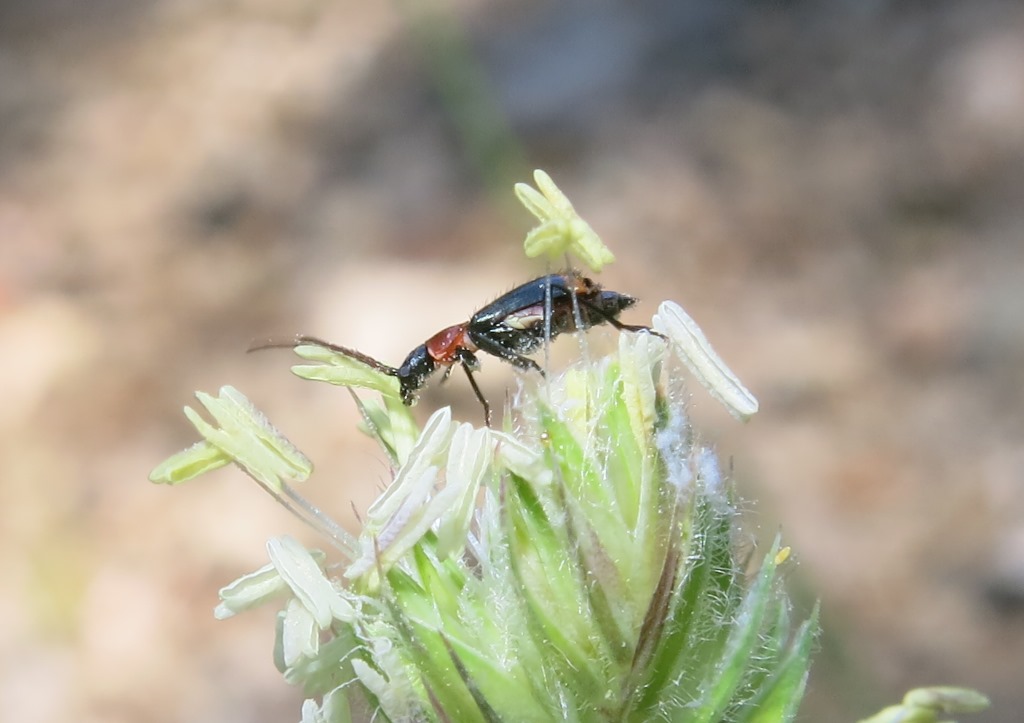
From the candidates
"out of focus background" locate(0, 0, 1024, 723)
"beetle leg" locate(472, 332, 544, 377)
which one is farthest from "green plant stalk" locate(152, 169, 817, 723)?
"out of focus background" locate(0, 0, 1024, 723)

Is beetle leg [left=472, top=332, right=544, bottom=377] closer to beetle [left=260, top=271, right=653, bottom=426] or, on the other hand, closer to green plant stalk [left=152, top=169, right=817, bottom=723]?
beetle [left=260, top=271, right=653, bottom=426]

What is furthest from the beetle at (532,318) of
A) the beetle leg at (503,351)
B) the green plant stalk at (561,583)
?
the green plant stalk at (561,583)

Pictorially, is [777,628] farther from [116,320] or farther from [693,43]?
[693,43]

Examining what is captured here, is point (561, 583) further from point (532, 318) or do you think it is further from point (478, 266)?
point (478, 266)

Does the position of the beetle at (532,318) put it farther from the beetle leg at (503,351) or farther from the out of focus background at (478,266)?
the out of focus background at (478,266)

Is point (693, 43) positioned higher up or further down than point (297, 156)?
further down

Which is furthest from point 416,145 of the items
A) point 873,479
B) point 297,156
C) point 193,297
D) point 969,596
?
point 969,596

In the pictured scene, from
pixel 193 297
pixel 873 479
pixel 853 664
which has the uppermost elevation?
pixel 193 297

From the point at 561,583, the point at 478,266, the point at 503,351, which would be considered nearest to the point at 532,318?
the point at 503,351
